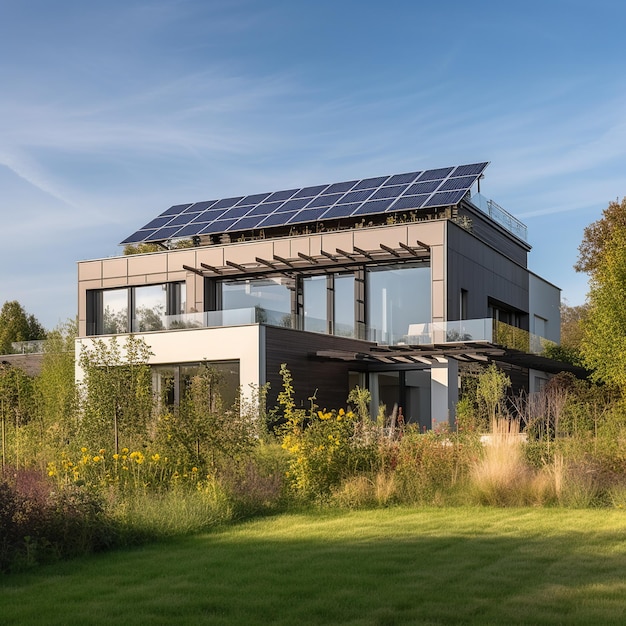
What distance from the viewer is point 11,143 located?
2267cm

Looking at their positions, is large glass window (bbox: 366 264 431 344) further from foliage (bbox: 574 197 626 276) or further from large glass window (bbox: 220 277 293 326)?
foliage (bbox: 574 197 626 276)

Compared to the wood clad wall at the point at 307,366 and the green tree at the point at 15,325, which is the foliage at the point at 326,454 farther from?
the green tree at the point at 15,325

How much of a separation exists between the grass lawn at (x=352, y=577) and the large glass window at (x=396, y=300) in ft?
59.0

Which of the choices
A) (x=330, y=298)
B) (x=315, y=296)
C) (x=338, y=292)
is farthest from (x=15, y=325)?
(x=338, y=292)

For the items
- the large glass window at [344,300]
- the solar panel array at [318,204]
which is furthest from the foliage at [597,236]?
the large glass window at [344,300]

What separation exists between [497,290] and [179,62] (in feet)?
53.6

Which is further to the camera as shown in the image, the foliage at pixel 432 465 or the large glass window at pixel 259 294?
the large glass window at pixel 259 294

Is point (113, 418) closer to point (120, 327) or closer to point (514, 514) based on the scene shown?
point (514, 514)

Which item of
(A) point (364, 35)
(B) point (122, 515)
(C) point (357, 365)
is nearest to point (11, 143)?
(A) point (364, 35)

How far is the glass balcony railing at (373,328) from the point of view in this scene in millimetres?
25266

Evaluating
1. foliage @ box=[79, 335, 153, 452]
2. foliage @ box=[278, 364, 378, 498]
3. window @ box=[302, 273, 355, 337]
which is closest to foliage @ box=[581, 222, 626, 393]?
window @ box=[302, 273, 355, 337]

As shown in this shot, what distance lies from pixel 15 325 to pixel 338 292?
3037 cm

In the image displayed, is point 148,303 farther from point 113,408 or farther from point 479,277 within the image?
point 113,408

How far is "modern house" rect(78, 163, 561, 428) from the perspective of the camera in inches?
1005
